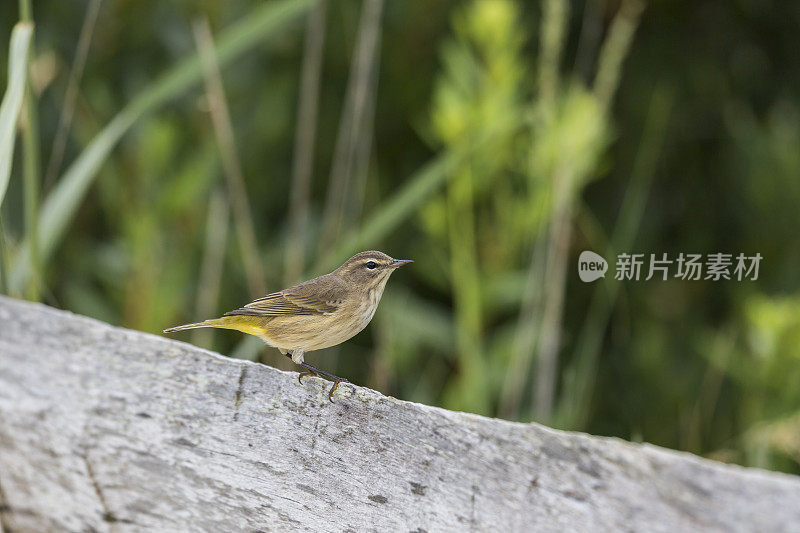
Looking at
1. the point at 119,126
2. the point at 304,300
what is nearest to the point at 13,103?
the point at 119,126

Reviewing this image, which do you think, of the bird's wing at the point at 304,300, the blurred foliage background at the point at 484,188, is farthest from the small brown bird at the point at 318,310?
the blurred foliage background at the point at 484,188

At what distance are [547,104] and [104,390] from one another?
1.20m

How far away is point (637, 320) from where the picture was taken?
276cm

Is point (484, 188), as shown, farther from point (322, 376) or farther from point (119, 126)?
point (322, 376)

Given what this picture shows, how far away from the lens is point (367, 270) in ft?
4.32

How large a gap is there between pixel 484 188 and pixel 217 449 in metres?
1.22

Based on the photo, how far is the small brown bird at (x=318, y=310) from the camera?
3.92 feet

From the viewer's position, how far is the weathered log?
806mm

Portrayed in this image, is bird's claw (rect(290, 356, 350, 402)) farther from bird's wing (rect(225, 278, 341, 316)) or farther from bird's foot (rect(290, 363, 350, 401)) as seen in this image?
bird's wing (rect(225, 278, 341, 316))

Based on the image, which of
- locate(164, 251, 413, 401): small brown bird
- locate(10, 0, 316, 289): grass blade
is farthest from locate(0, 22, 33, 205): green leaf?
locate(164, 251, 413, 401): small brown bird

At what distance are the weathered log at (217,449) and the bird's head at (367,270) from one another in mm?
379

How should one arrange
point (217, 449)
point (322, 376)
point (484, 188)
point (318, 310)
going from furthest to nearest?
point (484, 188) < point (318, 310) < point (322, 376) < point (217, 449)

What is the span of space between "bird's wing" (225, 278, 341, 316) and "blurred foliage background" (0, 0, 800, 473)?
24 cm

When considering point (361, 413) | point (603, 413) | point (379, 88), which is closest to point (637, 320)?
point (603, 413)
